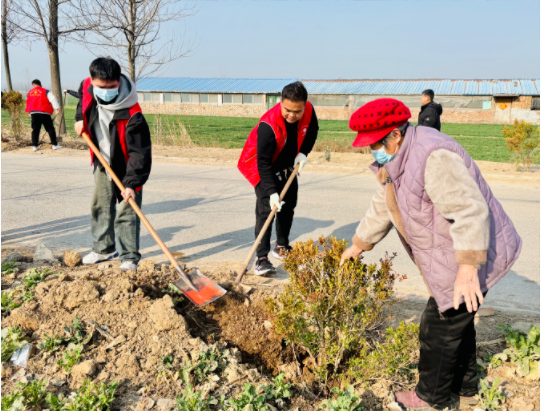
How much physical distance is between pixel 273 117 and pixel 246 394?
2532mm

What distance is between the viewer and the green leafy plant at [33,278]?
3576 mm

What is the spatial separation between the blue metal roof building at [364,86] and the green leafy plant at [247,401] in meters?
42.6

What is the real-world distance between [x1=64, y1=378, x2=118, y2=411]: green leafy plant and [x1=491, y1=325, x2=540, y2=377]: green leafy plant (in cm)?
236

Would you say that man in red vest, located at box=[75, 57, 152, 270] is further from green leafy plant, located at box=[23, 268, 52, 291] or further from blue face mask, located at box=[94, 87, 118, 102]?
green leafy plant, located at box=[23, 268, 52, 291]

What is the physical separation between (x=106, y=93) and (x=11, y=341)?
208 centimetres

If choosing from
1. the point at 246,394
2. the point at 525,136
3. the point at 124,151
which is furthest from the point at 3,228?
the point at 525,136

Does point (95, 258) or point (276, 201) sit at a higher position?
point (276, 201)

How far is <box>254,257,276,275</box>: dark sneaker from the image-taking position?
4574 millimetres

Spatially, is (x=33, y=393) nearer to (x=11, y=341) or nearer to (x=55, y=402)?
(x=55, y=402)

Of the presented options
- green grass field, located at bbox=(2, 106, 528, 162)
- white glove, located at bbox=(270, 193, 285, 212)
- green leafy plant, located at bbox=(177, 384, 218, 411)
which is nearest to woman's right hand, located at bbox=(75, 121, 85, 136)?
white glove, located at bbox=(270, 193, 285, 212)

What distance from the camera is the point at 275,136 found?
14.0 ft

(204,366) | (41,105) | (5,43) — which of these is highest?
(5,43)

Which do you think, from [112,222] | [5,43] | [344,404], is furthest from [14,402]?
[5,43]

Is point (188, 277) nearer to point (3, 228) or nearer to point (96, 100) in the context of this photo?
point (96, 100)
